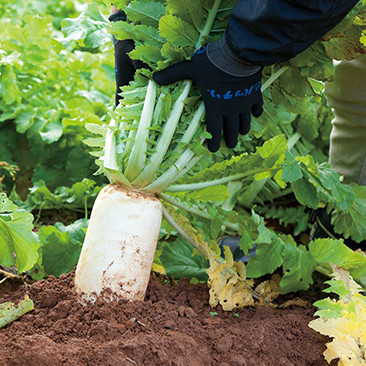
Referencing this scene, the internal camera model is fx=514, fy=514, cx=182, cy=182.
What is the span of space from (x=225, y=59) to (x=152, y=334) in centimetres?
112

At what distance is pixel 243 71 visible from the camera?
2154 mm

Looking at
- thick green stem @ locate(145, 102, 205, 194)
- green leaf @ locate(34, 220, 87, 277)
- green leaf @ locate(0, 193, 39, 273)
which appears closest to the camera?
green leaf @ locate(0, 193, 39, 273)

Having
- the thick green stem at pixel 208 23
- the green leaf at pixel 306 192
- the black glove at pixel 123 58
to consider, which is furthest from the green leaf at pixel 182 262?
the thick green stem at pixel 208 23

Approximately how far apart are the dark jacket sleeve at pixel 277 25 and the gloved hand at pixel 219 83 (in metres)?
0.11

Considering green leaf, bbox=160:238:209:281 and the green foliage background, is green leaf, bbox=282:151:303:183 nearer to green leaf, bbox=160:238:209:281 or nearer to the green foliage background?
the green foliage background

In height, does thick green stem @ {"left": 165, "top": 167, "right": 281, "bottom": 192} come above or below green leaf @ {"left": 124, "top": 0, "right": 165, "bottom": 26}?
below

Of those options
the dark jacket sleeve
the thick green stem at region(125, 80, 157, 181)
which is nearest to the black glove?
the thick green stem at region(125, 80, 157, 181)

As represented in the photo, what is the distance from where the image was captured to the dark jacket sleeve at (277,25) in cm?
182

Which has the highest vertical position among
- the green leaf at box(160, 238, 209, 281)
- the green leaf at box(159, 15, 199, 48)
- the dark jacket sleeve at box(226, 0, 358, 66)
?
the dark jacket sleeve at box(226, 0, 358, 66)

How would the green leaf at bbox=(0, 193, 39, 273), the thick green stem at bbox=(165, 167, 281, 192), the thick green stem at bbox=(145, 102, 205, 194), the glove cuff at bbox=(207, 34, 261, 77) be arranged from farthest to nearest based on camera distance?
the thick green stem at bbox=(165, 167, 281, 192)
the thick green stem at bbox=(145, 102, 205, 194)
the glove cuff at bbox=(207, 34, 261, 77)
the green leaf at bbox=(0, 193, 39, 273)

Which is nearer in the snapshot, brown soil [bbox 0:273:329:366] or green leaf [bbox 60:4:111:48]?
brown soil [bbox 0:273:329:366]

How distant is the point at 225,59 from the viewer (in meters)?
2.10

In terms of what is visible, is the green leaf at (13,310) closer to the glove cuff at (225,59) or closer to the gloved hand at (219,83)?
the gloved hand at (219,83)

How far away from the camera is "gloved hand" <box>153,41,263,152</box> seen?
2.12 m
